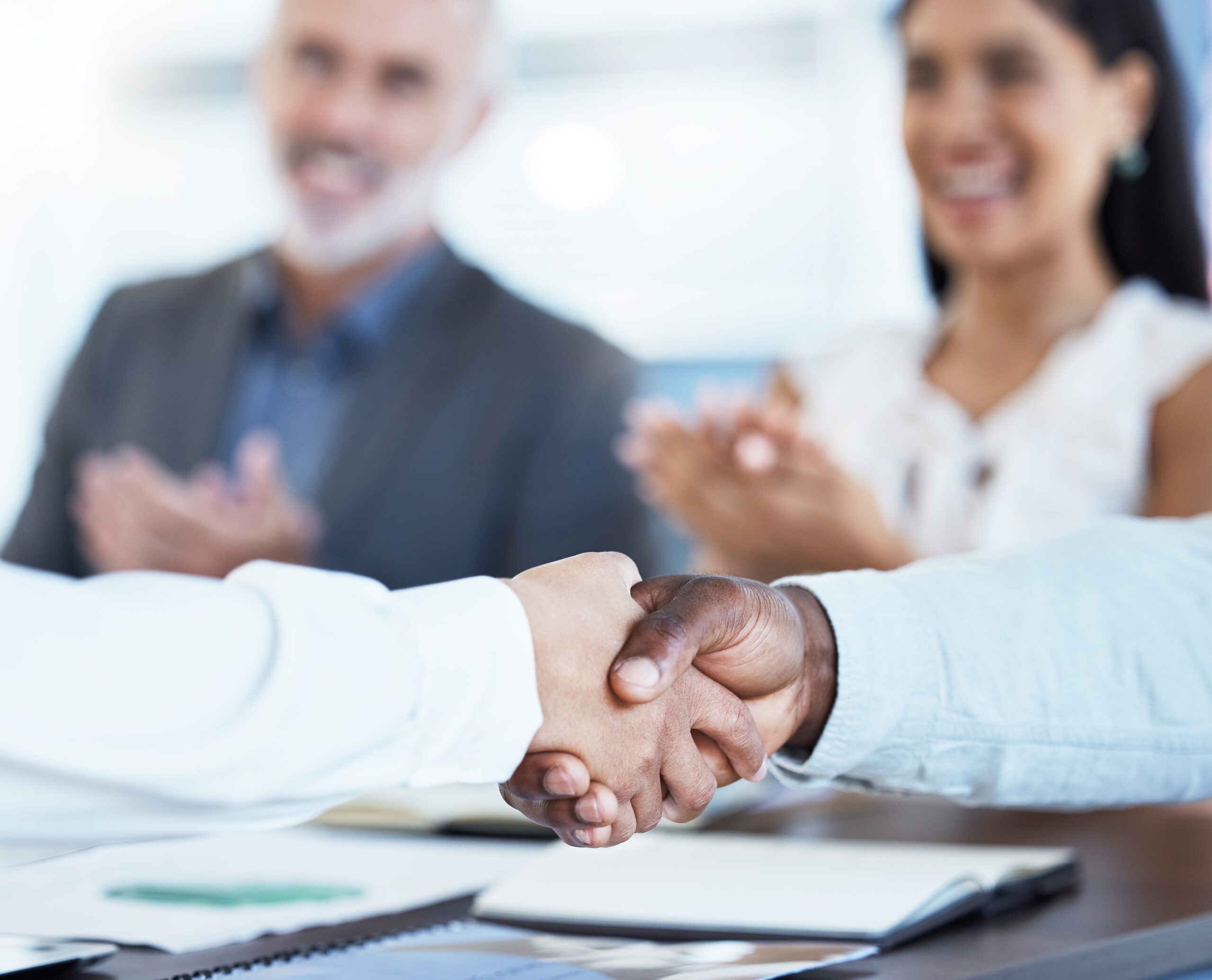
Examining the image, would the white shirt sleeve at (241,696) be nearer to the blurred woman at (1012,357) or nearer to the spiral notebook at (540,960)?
the spiral notebook at (540,960)

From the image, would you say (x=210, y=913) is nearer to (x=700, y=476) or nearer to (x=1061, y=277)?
(x=700, y=476)

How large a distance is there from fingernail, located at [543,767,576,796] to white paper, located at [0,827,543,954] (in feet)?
0.56

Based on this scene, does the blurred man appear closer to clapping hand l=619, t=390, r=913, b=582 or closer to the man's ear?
clapping hand l=619, t=390, r=913, b=582

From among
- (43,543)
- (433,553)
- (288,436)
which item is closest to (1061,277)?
(433,553)

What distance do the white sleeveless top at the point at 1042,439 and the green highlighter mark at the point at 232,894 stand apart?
996 millimetres

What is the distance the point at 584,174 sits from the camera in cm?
424

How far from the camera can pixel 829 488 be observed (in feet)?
4.80

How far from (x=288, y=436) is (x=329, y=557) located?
0.30m

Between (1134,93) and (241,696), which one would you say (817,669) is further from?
(1134,93)

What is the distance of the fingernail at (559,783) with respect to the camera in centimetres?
58

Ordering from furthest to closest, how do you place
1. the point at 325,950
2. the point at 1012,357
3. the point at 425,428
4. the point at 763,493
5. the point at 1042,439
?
the point at 425,428 < the point at 1012,357 < the point at 1042,439 < the point at 763,493 < the point at 325,950

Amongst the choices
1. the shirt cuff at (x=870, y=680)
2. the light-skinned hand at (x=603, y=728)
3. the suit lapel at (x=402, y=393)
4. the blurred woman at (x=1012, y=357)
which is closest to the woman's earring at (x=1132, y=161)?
the blurred woman at (x=1012, y=357)

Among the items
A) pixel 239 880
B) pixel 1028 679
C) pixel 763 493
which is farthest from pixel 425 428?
pixel 1028 679

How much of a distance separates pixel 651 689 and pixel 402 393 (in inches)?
62.1
